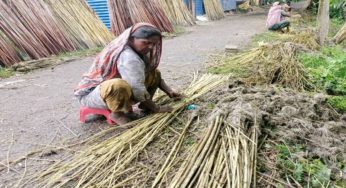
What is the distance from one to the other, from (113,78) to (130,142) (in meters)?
0.62

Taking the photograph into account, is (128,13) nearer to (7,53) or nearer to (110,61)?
(7,53)

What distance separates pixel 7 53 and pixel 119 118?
12.6ft

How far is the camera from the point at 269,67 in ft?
14.9

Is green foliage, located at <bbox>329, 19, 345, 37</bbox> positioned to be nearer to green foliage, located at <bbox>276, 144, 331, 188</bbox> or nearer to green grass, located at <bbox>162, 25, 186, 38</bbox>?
green grass, located at <bbox>162, 25, 186, 38</bbox>

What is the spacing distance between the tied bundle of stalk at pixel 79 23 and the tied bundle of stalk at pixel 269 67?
3100 millimetres

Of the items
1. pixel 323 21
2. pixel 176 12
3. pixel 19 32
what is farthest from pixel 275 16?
pixel 19 32

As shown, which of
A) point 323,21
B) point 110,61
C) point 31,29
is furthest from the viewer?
point 323,21

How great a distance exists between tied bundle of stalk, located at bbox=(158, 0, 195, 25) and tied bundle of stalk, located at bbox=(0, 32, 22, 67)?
618 centimetres

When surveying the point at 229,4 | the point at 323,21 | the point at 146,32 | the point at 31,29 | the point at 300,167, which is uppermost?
the point at 146,32

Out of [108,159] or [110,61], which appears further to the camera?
[110,61]

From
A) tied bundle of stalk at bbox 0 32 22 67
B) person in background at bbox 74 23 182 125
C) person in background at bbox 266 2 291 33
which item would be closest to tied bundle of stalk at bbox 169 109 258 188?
person in background at bbox 74 23 182 125

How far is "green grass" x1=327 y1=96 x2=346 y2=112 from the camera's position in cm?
348

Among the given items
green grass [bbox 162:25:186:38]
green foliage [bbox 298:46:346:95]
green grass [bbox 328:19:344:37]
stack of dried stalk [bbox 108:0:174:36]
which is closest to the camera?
green foliage [bbox 298:46:346:95]

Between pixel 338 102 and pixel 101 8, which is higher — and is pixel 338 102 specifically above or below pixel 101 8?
below
